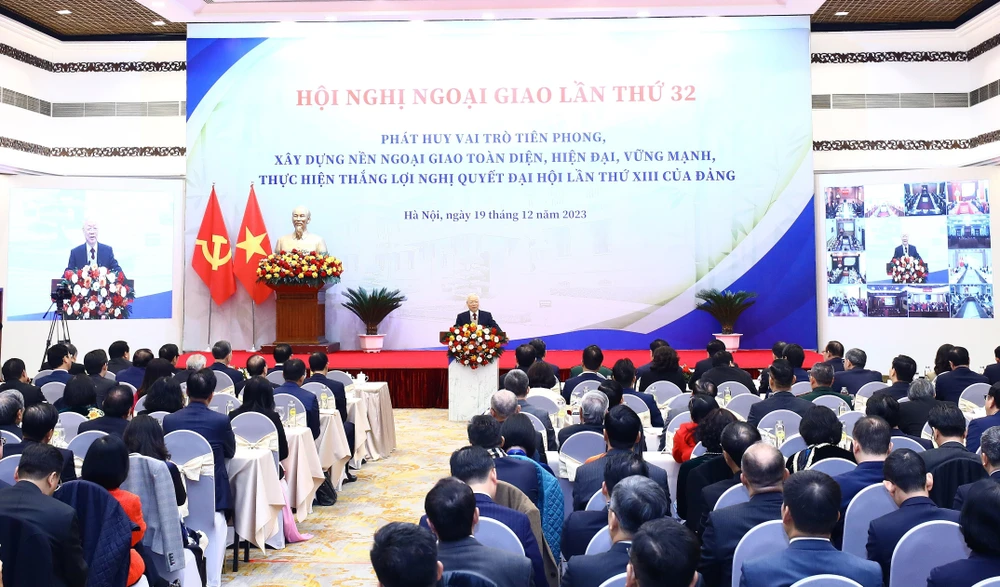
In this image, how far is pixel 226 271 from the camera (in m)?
12.7

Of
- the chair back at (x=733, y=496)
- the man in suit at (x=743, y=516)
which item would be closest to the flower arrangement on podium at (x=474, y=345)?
the chair back at (x=733, y=496)

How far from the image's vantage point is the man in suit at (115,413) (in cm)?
466

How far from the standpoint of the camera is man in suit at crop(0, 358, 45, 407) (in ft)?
17.5

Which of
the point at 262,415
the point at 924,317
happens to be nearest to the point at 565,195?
the point at 924,317

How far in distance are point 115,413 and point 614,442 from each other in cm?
265

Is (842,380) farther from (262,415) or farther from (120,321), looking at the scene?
(120,321)

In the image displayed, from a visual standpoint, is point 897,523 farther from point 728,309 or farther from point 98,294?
point 98,294

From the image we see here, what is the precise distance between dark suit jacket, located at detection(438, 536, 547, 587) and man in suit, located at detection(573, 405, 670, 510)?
1359 millimetres

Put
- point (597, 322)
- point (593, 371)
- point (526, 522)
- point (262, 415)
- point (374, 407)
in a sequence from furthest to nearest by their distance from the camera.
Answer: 1. point (597, 322)
2. point (374, 407)
3. point (593, 371)
4. point (262, 415)
5. point (526, 522)

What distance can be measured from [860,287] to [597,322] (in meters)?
3.65

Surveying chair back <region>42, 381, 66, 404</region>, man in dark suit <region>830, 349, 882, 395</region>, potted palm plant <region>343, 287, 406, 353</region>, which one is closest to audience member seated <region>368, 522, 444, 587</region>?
chair back <region>42, 381, 66, 404</region>

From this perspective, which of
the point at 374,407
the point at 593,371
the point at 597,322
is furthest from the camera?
the point at 597,322

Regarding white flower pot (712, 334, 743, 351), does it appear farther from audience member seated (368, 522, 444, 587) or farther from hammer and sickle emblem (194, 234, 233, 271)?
audience member seated (368, 522, 444, 587)

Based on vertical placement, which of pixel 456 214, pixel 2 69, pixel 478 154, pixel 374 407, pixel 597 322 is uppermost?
pixel 2 69
